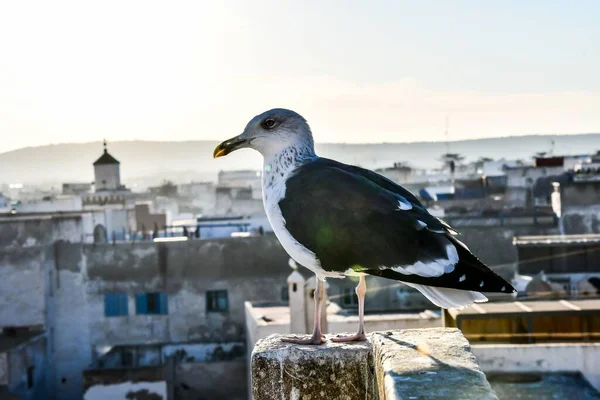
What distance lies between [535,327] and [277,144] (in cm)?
1016

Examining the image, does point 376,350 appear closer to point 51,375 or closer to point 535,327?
point 535,327

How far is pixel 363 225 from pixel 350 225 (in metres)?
0.07

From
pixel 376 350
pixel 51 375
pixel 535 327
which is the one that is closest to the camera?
pixel 376 350

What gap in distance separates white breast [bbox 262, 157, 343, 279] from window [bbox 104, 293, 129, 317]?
21.3 meters

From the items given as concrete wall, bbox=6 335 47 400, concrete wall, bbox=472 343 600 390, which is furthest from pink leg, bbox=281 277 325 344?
concrete wall, bbox=6 335 47 400

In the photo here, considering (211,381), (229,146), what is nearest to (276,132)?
(229,146)

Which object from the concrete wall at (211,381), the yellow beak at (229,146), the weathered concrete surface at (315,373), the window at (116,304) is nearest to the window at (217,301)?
the window at (116,304)

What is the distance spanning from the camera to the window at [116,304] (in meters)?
25.7

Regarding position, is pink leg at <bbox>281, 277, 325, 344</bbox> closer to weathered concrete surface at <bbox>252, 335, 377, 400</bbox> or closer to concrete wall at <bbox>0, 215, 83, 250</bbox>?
weathered concrete surface at <bbox>252, 335, 377, 400</bbox>

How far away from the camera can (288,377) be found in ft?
14.8

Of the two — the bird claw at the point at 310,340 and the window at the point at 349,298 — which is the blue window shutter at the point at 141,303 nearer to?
the window at the point at 349,298

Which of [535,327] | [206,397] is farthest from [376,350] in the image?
[206,397]

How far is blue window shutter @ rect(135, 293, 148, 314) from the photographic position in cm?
2566

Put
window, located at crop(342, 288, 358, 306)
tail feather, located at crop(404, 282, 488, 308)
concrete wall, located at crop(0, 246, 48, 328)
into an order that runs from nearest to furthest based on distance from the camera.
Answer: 1. tail feather, located at crop(404, 282, 488, 308)
2. window, located at crop(342, 288, 358, 306)
3. concrete wall, located at crop(0, 246, 48, 328)
